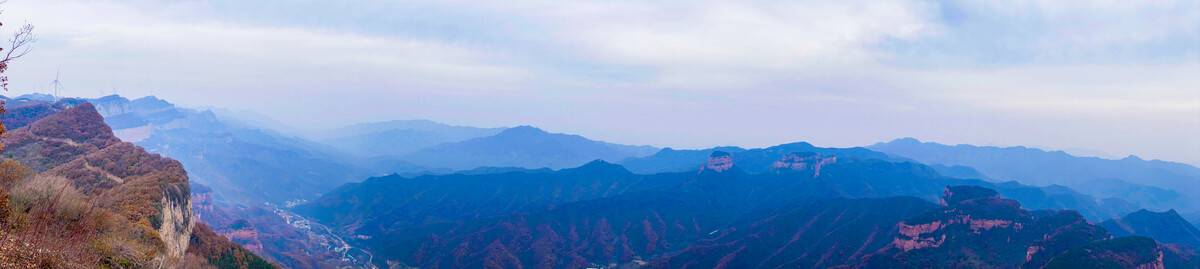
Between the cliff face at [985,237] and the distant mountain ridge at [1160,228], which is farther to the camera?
the distant mountain ridge at [1160,228]

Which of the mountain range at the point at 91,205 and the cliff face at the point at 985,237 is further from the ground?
the mountain range at the point at 91,205

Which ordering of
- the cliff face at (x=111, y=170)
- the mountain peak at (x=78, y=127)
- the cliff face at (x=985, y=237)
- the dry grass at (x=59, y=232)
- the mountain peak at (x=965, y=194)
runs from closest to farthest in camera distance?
the dry grass at (x=59, y=232) < the cliff face at (x=111, y=170) < the mountain peak at (x=78, y=127) < the cliff face at (x=985, y=237) < the mountain peak at (x=965, y=194)

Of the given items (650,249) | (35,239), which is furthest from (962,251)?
(35,239)

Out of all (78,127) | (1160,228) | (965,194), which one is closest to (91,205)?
(78,127)

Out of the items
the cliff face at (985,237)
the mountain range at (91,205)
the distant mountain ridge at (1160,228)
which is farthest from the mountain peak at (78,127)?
the distant mountain ridge at (1160,228)

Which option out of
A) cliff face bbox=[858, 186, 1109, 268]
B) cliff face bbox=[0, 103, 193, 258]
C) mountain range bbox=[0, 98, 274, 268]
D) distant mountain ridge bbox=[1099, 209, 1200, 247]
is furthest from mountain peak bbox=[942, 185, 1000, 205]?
cliff face bbox=[0, 103, 193, 258]

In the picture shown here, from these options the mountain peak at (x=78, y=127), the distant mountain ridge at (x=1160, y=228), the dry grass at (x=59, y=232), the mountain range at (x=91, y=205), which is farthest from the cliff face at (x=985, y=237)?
the mountain peak at (x=78, y=127)

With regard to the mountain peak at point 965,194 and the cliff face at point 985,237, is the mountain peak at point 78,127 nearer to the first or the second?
the cliff face at point 985,237

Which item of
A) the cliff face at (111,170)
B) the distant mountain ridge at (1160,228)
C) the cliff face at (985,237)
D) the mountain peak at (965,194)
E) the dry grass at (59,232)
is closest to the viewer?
the dry grass at (59,232)

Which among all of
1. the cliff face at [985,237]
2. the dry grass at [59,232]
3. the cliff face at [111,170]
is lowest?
the cliff face at [985,237]

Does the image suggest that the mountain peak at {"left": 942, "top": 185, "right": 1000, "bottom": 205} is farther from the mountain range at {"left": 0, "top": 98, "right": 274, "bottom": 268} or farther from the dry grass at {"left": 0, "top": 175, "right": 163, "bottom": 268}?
the dry grass at {"left": 0, "top": 175, "right": 163, "bottom": 268}

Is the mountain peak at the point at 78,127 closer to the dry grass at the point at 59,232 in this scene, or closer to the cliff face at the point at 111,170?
the cliff face at the point at 111,170

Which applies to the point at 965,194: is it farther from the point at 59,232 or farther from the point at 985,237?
the point at 59,232

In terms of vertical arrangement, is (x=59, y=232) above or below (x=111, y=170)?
above
